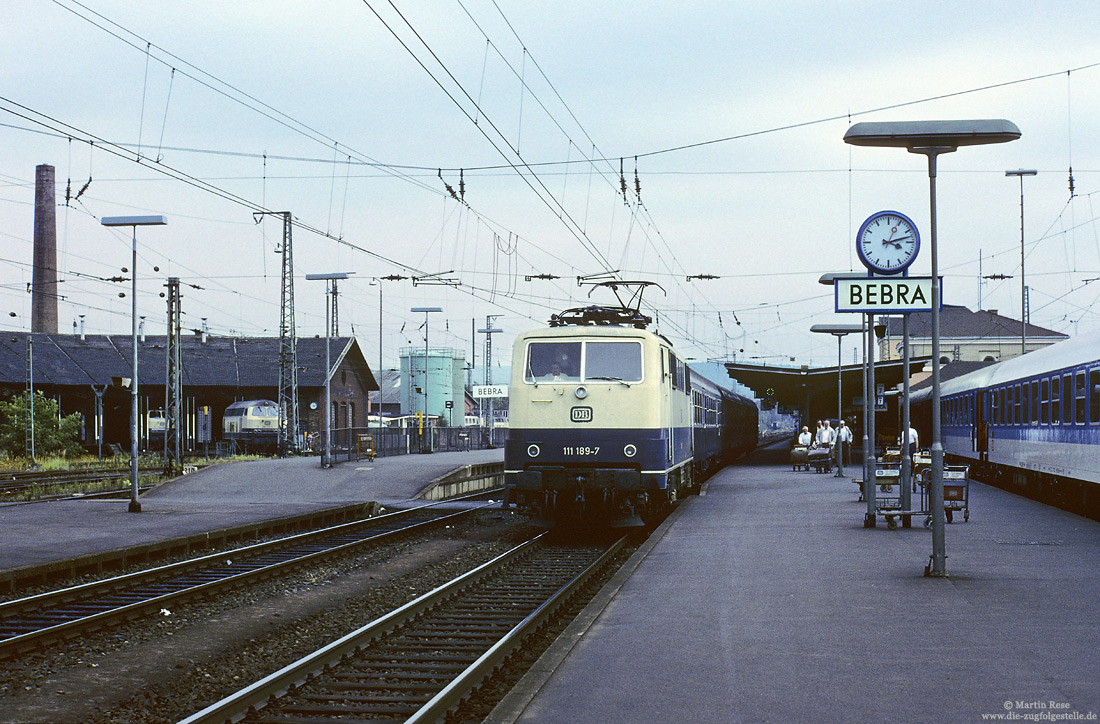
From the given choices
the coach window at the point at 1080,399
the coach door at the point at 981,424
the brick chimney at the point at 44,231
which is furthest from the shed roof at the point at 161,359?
the coach window at the point at 1080,399

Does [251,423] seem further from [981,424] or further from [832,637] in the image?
[832,637]

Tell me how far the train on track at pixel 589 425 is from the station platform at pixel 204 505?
4995 mm

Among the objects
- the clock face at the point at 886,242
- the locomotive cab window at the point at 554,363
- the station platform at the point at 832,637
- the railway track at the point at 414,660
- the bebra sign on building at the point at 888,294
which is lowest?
the railway track at the point at 414,660

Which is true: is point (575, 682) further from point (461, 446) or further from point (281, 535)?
point (461, 446)

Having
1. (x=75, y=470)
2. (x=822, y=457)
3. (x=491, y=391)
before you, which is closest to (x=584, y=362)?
(x=822, y=457)

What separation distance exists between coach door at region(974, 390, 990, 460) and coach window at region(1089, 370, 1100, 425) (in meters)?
11.5

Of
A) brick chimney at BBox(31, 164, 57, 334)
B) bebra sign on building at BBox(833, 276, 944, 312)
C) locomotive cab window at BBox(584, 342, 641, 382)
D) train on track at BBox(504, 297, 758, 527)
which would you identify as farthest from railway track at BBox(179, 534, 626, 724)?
brick chimney at BBox(31, 164, 57, 334)

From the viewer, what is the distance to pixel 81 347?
61.3 m

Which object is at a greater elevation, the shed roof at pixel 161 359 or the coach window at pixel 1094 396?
the shed roof at pixel 161 359

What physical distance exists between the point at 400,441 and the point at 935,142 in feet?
111

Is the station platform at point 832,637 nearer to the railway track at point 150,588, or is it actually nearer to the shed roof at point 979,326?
the railway track at point 150,588

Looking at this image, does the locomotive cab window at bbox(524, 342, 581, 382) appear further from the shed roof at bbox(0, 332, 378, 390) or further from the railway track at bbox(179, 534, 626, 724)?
the shed roof at bbox(0, 332, 378, 390)

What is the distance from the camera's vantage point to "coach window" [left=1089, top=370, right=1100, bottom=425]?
1822 cm

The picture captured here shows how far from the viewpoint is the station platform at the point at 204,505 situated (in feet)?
52.4
